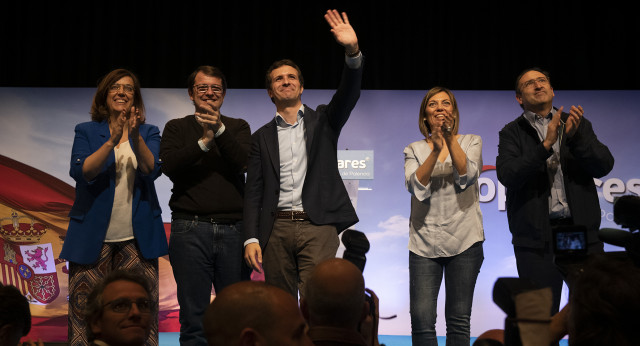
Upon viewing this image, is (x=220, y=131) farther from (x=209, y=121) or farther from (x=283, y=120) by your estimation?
(x=283, y=120)

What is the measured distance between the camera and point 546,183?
10.6 feet

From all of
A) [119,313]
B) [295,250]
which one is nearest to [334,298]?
[119,313]

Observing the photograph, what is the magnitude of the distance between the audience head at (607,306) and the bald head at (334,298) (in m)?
0.65

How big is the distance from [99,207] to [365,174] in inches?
108

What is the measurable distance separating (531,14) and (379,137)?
5.50 ft

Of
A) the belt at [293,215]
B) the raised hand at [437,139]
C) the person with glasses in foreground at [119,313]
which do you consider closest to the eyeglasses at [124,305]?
the person with glasses in foreground at [119,313]

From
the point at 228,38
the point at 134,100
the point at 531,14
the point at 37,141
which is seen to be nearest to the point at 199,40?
the point at 228,38

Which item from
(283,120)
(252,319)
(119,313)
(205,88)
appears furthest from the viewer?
(205,88)

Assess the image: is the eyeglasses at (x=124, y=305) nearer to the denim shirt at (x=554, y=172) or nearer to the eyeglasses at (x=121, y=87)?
the eyeglasses at (x=121, y=87)

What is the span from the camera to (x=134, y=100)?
3.25 m

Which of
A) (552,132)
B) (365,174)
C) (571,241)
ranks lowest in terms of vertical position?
(571,241)

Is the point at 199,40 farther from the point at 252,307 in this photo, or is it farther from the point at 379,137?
the point at 252,307

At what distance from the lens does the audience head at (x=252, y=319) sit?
1.36 meters

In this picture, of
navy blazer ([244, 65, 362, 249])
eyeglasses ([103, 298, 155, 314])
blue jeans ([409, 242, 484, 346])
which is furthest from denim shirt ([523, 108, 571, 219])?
eyeglasses ([103, 298, 155, 314])
